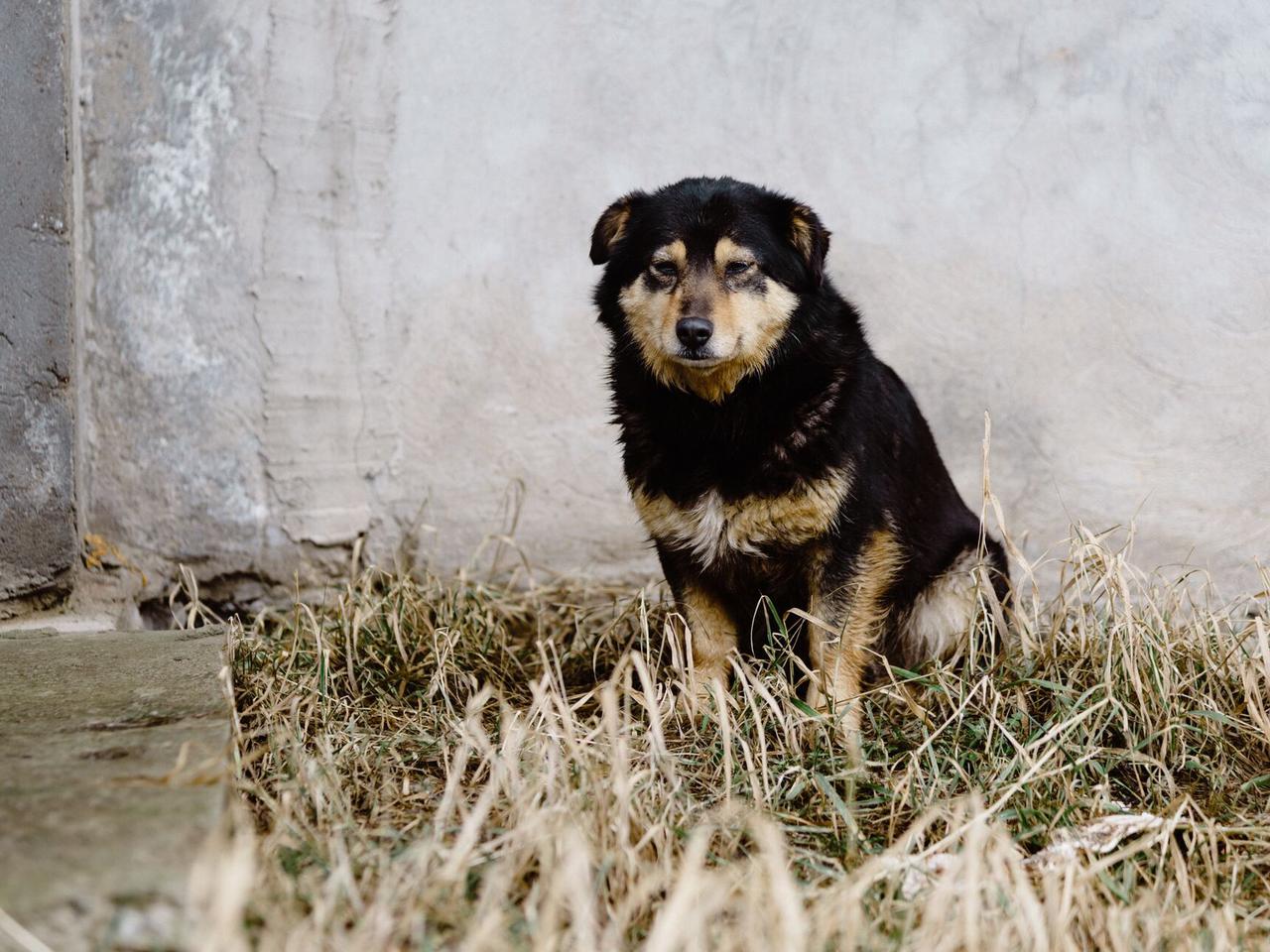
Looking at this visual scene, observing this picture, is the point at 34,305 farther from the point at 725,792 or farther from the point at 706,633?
the point at 725,792

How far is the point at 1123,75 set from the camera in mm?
4391

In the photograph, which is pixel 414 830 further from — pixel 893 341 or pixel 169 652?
pixel 893 341

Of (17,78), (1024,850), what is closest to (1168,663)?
(1024,850)

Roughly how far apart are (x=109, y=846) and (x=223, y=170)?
10.3 feet

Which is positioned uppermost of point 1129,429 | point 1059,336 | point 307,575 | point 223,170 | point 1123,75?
point 1123,75

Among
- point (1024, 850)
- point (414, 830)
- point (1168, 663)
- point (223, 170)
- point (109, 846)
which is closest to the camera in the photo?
point (109, 846)

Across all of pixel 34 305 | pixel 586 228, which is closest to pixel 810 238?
pixel 586 228

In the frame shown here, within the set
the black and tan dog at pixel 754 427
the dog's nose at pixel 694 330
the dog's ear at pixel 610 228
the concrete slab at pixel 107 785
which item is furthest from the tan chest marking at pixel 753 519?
the concrete slab at pixel 107 785

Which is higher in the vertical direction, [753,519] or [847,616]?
[753,519]

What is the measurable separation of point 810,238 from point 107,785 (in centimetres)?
234

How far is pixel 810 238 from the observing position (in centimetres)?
345

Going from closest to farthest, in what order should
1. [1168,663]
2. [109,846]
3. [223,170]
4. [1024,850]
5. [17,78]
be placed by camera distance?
[109,846]
[1024,850]
[1168,663]
[17,78]
[223,170]

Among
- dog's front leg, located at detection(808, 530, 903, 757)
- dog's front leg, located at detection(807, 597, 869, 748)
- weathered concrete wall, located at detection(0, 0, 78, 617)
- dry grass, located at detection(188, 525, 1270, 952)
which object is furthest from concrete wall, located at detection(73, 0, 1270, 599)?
dog's front leg, located at detection(807, 597, 869, 748)

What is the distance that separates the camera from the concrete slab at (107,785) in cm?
172
